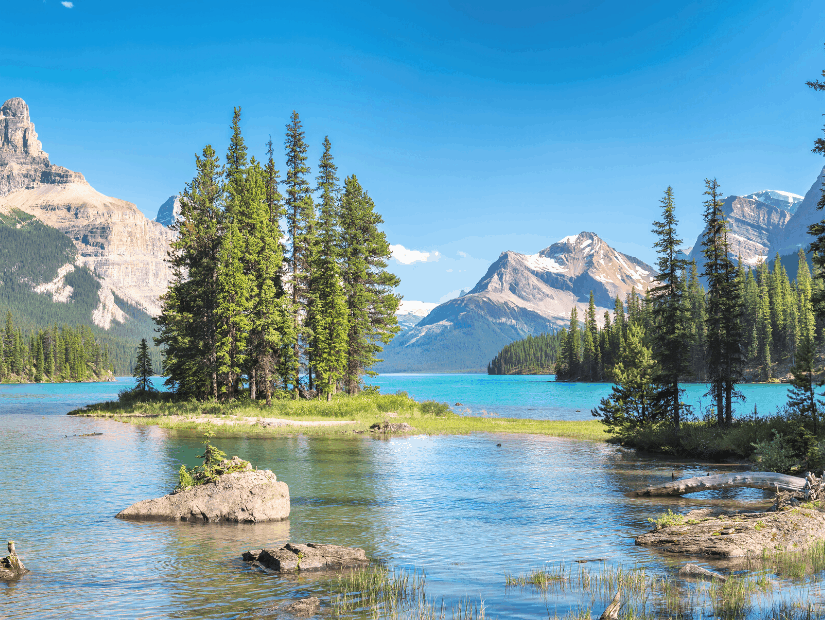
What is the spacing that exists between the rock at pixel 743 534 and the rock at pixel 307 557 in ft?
25.2

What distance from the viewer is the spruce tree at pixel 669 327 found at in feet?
128

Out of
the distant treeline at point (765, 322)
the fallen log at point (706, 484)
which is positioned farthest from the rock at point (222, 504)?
the distant treeline at point (765, 322)

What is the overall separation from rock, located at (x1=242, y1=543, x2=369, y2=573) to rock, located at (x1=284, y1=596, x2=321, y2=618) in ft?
8.71

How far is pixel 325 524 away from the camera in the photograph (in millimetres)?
18578

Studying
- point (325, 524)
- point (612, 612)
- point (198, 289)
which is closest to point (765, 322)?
point (198, 289)

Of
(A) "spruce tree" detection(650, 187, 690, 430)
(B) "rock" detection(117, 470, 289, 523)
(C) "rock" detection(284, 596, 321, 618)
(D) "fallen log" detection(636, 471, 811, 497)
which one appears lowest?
(D) "fallen log" detection(636, 471, 811, 497)

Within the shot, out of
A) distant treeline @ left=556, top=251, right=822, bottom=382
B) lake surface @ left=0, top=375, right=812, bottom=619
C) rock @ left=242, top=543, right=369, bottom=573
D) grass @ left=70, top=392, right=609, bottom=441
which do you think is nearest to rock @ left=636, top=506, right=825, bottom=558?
lake surface @ left=0, top=375, right=812, bottom=619

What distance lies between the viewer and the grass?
48.5 meters

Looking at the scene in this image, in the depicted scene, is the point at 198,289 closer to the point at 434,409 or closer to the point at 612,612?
the point at 434,409

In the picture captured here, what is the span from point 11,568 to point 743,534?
688 inches

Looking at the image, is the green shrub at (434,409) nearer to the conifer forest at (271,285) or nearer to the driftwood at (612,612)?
the conifer forest at (271,285)

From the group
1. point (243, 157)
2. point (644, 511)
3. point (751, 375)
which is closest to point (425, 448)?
point (644, 511)

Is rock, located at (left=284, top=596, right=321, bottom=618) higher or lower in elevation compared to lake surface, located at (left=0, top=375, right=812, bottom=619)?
higher

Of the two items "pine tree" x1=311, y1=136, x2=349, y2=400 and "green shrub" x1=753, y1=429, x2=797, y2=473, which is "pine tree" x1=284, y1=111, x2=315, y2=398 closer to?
"pine tree" x1=311, y1=136, x2=349, y2=400
